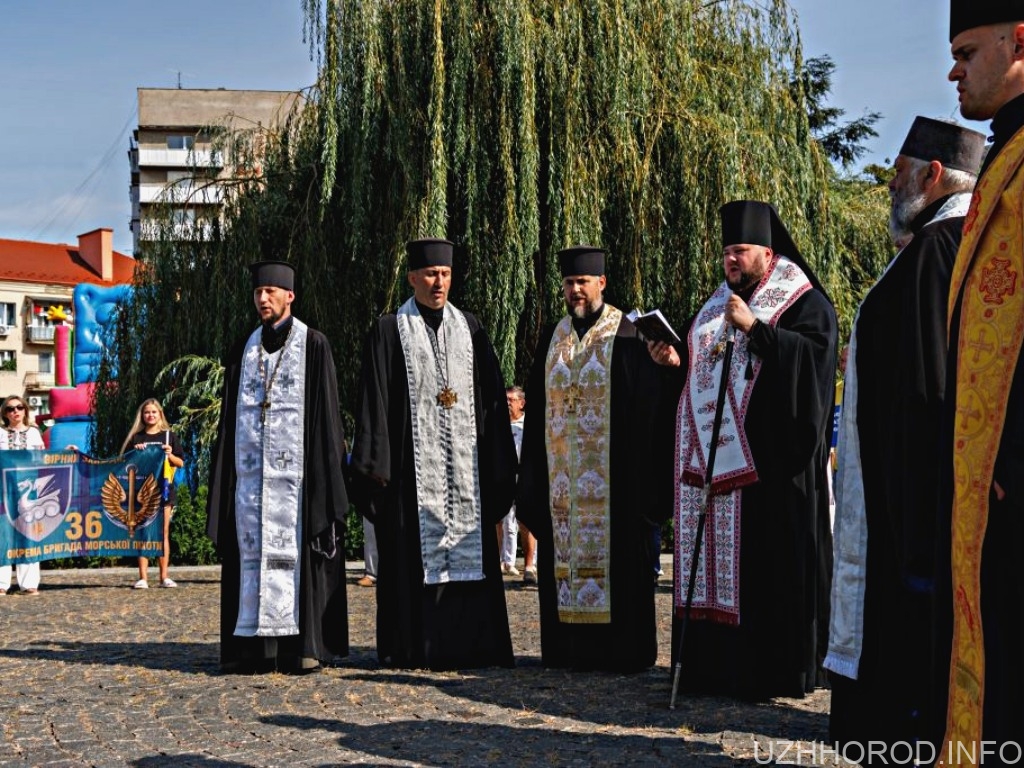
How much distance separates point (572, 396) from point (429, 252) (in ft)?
4.34

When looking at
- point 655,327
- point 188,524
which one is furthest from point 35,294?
point 655,327

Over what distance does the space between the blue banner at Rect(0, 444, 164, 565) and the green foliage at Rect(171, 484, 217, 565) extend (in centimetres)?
146

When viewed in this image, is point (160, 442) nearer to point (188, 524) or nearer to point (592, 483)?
point (188, 524)

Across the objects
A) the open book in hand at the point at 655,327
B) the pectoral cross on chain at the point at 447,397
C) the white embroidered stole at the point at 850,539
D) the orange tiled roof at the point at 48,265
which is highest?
the orange tiled roof at the point at 48,265

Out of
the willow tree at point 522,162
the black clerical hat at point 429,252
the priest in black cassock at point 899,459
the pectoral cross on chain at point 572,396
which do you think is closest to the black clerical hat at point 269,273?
the black clerical hat at point 429,252

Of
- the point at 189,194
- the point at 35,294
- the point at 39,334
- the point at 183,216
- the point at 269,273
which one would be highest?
the point at 35,294

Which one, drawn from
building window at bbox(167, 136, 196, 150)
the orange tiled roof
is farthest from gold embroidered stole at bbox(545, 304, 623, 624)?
building window at bbox(167, 136, 196, 150)

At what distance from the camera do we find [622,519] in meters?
8.31

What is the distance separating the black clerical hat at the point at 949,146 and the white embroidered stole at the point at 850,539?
165mm

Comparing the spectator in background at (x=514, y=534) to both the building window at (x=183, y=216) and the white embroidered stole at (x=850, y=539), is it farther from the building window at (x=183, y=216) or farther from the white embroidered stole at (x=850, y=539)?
the white embroidered stole at (x=850, y=539)

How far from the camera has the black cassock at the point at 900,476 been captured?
174 inches

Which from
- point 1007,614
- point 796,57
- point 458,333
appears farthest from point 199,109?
point 1007,614

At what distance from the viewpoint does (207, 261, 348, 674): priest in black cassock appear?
26.7 feet

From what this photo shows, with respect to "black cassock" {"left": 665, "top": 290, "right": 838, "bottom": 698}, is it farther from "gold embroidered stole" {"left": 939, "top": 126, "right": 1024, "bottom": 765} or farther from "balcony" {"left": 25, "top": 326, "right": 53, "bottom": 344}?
"balcony" {"left": 25, "top": 326, "right": 53, "bottom": 344}
